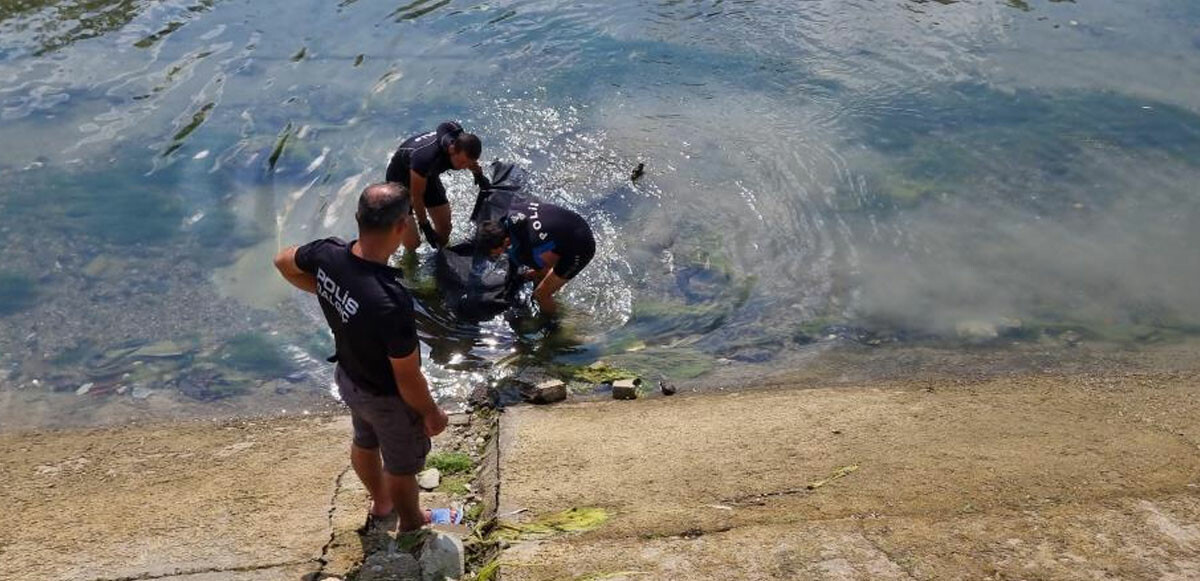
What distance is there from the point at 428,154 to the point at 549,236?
1.29 metres

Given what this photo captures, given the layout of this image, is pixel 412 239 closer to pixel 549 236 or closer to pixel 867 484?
pixel 549 236

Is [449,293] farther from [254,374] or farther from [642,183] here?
[642,183]

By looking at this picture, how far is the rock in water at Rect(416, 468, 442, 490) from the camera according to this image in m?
5.54

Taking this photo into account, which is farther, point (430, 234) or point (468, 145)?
point (430, 234)

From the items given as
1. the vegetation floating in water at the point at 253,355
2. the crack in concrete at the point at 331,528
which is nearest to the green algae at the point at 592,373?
the vegetation floating in water at the point at 253,355

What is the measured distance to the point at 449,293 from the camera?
27.0ft

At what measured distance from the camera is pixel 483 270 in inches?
324

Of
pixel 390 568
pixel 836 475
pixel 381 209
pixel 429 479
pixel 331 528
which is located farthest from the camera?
pixel 429 479

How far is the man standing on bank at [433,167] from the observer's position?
785 cm

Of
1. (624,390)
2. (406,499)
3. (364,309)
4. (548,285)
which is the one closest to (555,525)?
(406,499)

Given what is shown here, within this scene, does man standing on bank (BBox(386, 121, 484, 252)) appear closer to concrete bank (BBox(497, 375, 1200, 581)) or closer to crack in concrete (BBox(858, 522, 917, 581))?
concrete bank (BBox(497, 375, 1200, 581))

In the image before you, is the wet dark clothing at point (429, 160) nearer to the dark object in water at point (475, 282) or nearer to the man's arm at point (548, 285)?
the dark object in water at point (475, 282)

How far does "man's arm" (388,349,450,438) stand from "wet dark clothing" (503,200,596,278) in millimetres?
3319

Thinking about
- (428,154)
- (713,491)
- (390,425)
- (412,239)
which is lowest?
(412,239)
